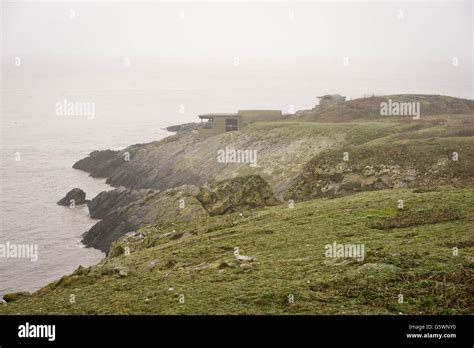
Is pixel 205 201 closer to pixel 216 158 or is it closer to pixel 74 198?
pixel 216 158

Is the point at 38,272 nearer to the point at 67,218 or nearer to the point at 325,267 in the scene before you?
the point at 67,218

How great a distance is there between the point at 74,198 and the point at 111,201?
6647mm

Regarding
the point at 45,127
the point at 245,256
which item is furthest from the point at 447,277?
the point at 45,127

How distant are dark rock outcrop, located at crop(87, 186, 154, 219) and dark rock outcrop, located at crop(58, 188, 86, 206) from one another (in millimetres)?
2767

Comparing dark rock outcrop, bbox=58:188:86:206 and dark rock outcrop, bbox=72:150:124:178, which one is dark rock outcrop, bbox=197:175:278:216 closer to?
dark rock outcrop, bbox=58:188:86:206

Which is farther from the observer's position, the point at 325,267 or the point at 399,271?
the point at 325,267

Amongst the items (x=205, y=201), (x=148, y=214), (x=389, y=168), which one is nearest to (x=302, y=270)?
(x=205, y=201)

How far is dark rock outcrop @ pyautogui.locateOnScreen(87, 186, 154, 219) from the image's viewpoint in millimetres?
52844

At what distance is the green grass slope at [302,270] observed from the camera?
14875 millimetres

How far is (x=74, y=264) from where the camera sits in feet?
127

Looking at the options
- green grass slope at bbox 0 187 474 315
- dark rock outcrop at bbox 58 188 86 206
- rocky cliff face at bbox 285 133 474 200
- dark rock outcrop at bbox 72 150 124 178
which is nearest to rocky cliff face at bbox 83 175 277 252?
rocky cliff face at bbox 285 133 474 200

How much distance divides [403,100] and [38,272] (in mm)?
50375

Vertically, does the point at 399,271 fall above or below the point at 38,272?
above
